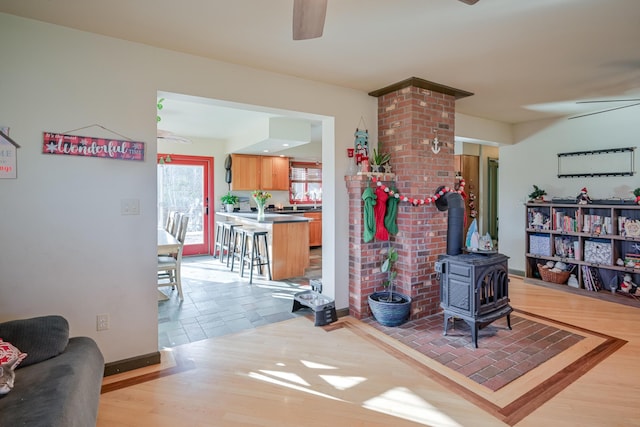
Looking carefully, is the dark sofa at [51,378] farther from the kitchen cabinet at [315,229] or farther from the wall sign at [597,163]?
the wall sign at [597,163]

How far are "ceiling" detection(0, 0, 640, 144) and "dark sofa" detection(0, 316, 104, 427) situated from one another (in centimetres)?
194

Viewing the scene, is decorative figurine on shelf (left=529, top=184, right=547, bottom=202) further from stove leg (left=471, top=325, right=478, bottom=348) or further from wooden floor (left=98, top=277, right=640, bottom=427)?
stove leg (left=471, top=325, right=478, bottom=348)

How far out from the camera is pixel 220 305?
3832 mm

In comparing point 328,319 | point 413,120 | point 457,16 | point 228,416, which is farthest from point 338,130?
point 228,416

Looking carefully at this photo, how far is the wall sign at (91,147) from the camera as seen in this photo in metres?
2.21

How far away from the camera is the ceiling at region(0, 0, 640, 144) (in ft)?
6.57

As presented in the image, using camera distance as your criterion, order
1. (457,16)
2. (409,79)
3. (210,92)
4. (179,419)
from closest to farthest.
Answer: (179,419)
(457,16)
(210,92)
(409,79)

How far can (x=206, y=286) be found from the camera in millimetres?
4602

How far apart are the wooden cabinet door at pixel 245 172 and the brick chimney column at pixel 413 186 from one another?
13.0ft

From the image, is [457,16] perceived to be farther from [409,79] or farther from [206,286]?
[206,286]

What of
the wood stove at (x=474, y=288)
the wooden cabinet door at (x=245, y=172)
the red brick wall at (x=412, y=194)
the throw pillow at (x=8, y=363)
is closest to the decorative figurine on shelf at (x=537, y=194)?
the red brick wall at (x=412, y=194)

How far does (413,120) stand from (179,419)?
312 centimetres

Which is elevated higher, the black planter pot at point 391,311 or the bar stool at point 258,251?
the bar stool at point 258,251

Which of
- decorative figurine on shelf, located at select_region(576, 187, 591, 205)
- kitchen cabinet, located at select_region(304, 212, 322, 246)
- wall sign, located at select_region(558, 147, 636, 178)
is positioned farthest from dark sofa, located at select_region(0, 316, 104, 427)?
wall sign, located at select_region(558, 147, 636, 178)
